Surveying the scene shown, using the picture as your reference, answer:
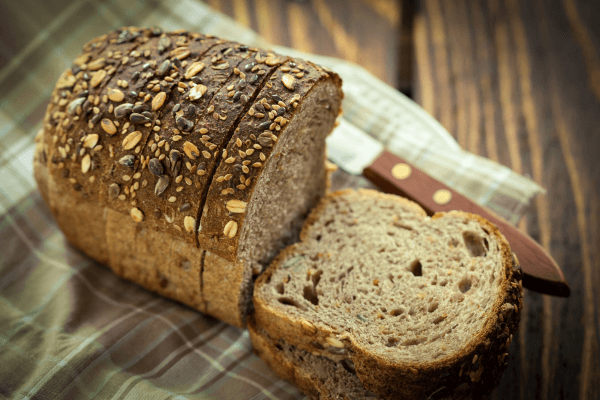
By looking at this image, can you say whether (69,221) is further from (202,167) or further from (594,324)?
(594,324)

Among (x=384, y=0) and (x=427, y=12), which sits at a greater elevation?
(x=384, y=0)

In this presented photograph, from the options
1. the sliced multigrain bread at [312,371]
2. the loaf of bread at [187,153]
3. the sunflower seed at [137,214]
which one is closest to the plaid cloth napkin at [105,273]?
the sliced multigrain bread at [312,371]

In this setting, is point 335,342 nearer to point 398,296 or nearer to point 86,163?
point 398,296

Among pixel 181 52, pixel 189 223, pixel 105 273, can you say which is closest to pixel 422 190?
pixel 189 223

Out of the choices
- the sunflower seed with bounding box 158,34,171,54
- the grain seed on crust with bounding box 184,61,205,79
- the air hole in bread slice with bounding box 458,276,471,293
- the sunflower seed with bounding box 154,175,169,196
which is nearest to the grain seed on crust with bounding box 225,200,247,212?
the sunflower seed with bounding box 154,175,169,196

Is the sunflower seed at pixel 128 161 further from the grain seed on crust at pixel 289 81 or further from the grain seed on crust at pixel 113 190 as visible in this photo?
the grain seed on crust at pixel 289 81

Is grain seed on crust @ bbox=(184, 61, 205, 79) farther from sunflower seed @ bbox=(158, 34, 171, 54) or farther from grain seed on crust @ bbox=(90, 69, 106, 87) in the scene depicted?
grain seed on crust @ bbox=(90, 69, 106, 87)

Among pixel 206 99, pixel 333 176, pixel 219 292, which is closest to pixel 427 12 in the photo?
pixel 333 176
